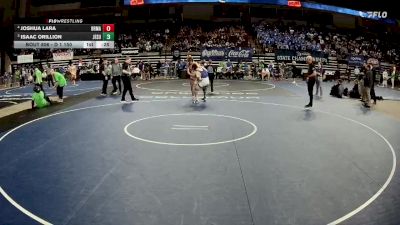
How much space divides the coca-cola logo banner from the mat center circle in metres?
18.3

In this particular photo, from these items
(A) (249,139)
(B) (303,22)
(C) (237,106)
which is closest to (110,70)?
(C) (237,106)

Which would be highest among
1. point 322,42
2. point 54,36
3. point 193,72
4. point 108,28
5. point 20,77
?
point 322,42

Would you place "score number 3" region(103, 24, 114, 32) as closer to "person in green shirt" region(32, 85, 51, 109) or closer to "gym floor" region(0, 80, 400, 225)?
"person in green shirt" region(32, 85, 51, 109)

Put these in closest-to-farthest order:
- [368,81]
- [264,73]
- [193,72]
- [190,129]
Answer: [190,129]
[193,72]
[368,81]
[264,73]

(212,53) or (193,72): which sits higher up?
(212,53)

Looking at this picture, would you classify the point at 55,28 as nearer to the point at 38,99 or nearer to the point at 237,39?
the point at 38,99

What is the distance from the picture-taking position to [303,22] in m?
45.9

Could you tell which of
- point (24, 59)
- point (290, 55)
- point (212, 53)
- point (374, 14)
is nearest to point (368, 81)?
point (290, 55)

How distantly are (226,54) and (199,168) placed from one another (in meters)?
24.3

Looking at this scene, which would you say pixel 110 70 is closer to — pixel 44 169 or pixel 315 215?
pixel 44 169

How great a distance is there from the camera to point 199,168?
25.3 feet
